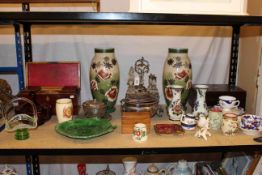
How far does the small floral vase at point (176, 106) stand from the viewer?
109 centimetres

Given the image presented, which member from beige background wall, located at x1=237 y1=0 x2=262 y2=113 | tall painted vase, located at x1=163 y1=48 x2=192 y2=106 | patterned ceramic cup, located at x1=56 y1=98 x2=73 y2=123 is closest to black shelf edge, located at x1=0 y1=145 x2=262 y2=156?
patterned ceramic cup, located at x1=56 y1=98 x2=73 y2=123

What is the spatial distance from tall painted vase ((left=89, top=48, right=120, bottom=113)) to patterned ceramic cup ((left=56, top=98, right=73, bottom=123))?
137 millimetres

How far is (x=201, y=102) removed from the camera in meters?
1.11

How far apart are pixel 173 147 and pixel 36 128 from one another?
0.49 metres

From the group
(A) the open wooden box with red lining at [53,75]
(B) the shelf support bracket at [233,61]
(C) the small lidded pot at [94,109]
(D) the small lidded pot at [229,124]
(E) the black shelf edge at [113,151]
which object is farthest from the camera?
(B) the shelf support bracket at [233,61]

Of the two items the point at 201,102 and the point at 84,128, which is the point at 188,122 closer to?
the point at 201,102

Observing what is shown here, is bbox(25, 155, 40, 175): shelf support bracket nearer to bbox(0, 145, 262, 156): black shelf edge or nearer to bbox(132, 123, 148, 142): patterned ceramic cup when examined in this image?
bbox(0, 145, 262, 156): black shelf edge

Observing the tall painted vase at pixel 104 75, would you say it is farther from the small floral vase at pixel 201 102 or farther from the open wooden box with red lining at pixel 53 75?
the small floral vase at pixel 201 102

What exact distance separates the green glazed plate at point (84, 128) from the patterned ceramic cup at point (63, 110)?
1.5 inches

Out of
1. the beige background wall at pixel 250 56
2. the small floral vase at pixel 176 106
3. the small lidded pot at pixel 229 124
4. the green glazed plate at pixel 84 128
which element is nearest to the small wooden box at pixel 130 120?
the green glazed plate at pixel 84 128

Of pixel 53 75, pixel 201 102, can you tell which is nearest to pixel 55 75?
pixel 53 75

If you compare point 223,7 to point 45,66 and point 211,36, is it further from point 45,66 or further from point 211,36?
point 45,66

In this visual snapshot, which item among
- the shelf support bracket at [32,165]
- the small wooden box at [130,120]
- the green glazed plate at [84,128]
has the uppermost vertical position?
the small wooden box at [130,120]

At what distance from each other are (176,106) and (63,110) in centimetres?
43
